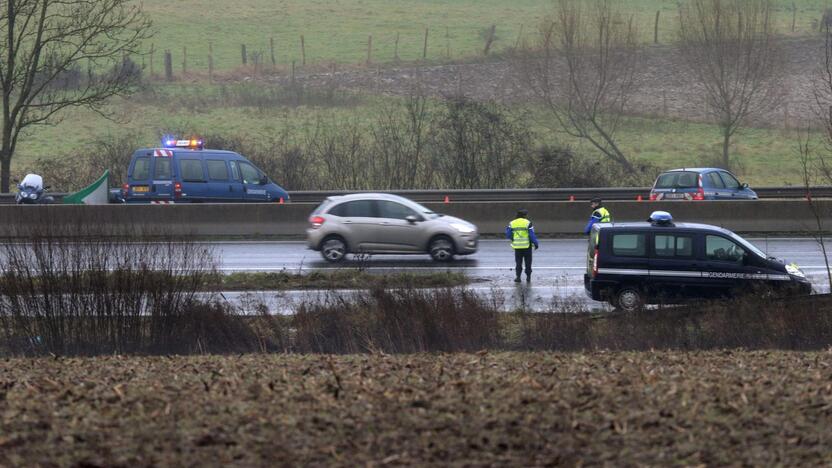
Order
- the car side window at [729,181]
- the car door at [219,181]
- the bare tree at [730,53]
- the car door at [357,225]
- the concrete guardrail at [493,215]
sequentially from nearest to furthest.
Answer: the car door at [357,225], the concrete guardrail at [493,215], the car door at [219,181], the car side window at [729,181], the bare tree at [730,53]

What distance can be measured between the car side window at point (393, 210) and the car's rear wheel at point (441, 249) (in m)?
0.77

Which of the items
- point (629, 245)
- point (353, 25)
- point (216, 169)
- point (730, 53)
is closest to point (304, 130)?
point (730, 53)

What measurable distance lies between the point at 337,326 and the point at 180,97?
157 feet

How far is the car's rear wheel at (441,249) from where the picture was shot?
72.0 feet

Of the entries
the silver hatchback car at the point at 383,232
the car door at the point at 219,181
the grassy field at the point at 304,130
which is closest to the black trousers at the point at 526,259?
the silver hatchback car at the point at 383,232

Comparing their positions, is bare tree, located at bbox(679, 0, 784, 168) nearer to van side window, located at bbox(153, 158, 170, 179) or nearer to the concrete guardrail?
the concrete guardrail

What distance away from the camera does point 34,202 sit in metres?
28.1

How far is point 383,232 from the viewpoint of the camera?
2194 centimetres

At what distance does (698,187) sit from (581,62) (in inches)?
701

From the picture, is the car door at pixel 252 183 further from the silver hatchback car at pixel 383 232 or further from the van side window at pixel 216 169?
the silver hatchback car at pixel 383 232

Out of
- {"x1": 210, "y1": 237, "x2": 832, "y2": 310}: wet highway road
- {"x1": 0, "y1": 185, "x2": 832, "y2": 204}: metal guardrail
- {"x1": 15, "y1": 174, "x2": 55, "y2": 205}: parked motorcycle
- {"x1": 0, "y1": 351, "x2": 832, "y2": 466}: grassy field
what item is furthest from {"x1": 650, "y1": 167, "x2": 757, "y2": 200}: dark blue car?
{"x1": 0, "y1": 351, "x2": 832, "y2": 466}: grassy field

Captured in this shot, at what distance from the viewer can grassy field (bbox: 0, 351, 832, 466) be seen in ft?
20.5

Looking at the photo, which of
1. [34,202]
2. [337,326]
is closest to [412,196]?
[34,202]

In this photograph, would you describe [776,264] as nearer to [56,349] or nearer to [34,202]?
[56,349]
